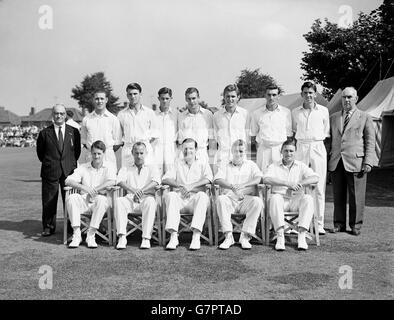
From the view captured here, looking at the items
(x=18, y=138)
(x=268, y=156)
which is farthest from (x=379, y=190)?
(x=18, y=138)

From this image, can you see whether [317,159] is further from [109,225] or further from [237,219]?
[109,225]

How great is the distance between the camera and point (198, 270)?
4.73 meters

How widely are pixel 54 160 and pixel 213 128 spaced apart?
7.12ft

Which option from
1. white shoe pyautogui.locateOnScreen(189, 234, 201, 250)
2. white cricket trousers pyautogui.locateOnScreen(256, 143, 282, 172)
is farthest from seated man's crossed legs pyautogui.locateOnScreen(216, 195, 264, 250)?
white cricket trousers pyautogui.locateOnScreen(256, 143, 282, 172)

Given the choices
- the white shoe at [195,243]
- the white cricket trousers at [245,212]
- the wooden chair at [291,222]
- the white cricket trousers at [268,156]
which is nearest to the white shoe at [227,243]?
the white cricket trousers at [245,212]

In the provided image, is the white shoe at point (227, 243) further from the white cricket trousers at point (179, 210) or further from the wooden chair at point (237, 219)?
the white cricket trousers at point (179, 210)

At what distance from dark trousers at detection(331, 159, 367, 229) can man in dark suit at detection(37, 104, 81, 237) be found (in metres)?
3.62

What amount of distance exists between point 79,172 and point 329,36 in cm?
1686

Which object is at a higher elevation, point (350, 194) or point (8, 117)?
point (8, 117)

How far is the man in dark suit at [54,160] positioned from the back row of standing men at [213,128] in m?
0.30

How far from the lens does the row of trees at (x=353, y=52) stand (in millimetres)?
17875

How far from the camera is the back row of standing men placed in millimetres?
6410

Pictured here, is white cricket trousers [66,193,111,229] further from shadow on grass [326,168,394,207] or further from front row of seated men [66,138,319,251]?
shadow on grass [326,168,394,207]
